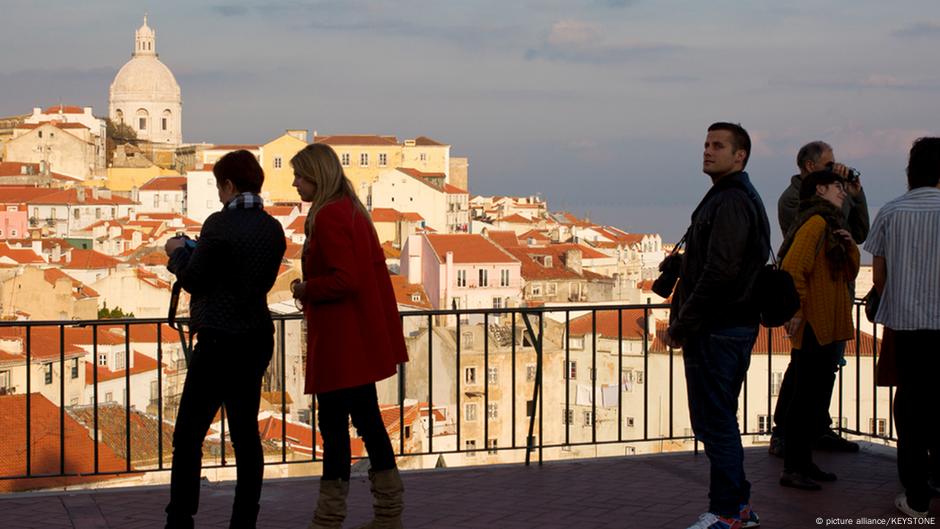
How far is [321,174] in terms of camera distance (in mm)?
5574

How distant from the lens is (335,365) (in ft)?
18.4

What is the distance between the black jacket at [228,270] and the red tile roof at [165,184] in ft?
328

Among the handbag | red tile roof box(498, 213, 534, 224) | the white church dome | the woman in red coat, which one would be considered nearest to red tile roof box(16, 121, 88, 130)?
the white church dome

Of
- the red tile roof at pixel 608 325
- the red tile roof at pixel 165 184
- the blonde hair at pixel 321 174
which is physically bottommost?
the red tile roof at pixel 608 325

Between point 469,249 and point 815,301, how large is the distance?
6362cm

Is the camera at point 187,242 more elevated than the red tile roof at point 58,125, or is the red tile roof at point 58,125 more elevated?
the red tile roof at point 58,125

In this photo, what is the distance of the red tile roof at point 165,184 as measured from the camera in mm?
103562

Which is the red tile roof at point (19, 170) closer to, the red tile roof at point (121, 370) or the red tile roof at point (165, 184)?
the red tile roof at point (165, 184)

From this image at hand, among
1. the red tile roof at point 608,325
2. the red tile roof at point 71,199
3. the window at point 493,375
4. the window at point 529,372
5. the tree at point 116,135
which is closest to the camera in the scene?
the window at point 529,372

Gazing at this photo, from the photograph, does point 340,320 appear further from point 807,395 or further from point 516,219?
point 516,219

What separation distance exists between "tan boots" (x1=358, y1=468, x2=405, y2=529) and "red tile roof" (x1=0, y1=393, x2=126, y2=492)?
1445cm

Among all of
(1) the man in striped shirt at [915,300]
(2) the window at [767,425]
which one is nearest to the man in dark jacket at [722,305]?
(1) the man in striped shirt at [915,300]

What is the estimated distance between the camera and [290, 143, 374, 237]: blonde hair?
18.3 ft

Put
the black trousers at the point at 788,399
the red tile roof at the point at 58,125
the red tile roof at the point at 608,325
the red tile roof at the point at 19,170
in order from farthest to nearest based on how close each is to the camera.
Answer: the red tile roof at the point at 58,125, the red tile roof at the point at 19,170, the red tile roof at the point at 608,325, the black trousers at the point at 788,399
